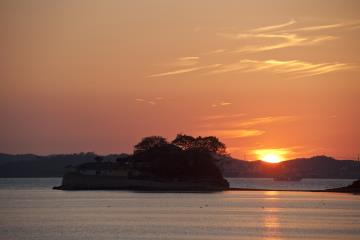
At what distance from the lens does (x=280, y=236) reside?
2292 inches

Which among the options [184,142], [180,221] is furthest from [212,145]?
[180,221]

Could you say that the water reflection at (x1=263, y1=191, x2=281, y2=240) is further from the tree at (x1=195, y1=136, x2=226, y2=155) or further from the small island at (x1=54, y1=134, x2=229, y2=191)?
the tree at (x1=195, y1=136, x2=226, y2=155)

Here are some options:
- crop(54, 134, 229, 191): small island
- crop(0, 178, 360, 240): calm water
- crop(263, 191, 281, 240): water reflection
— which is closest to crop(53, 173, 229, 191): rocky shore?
crop(54, 134, 229, 191): small island

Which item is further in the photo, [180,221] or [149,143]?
[149,143]

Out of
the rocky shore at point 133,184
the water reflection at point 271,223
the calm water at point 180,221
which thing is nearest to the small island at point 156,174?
the rocky shore at point 133,184

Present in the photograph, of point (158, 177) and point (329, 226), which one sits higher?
point (158, 177)

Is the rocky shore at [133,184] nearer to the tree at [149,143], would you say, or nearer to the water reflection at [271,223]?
the tree at [149,143]

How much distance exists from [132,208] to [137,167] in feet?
207

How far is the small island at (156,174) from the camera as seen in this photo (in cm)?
15062

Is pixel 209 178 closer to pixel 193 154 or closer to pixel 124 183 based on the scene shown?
pixel 193 154

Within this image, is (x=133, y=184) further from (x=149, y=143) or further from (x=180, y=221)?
(x=180, y=221)

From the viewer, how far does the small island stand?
150625 mm

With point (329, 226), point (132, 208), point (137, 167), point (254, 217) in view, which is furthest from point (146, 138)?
point (329, 226)

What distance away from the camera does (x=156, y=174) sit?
500ft
